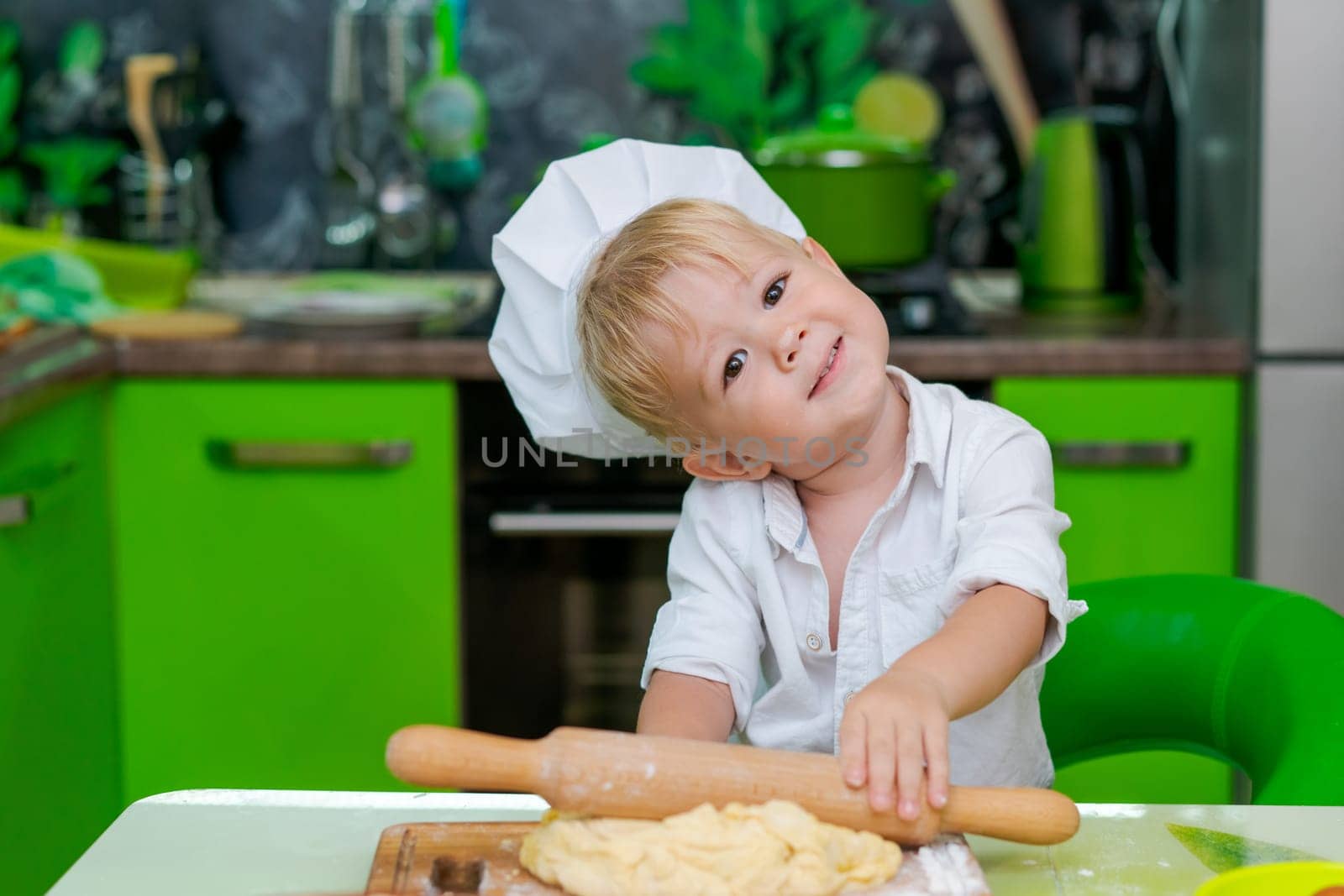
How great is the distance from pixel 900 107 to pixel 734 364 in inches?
56.0

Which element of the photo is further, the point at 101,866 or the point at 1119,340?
the point at 1119,340

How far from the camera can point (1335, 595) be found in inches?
73.6

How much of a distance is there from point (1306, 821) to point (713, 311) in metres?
0.48

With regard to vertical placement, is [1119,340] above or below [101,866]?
above

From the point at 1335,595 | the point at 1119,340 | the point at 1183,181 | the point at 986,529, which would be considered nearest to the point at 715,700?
the point at 986,529

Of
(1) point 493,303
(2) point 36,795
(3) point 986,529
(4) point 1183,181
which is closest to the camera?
(3) point 986,529

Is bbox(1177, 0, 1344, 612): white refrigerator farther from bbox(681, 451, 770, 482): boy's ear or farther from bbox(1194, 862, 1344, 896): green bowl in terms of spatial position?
bbox(1194, 862, 1344, 896): green bowl

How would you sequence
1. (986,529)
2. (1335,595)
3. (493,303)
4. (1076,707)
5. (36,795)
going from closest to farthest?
(986,529), (1076,707), (36,795), (1335,595), (493,303)

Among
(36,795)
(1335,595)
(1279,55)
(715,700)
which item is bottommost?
(36,795)

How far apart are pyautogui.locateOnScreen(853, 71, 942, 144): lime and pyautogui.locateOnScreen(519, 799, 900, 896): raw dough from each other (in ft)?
5.81

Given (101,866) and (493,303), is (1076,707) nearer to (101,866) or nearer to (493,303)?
(101,866)

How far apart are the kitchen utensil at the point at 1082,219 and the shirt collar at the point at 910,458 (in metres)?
0.98

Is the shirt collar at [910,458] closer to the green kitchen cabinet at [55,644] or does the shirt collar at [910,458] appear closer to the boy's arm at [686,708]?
the boy's arm at [686,708]

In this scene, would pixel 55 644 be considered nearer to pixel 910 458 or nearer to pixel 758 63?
pixel 910 458
